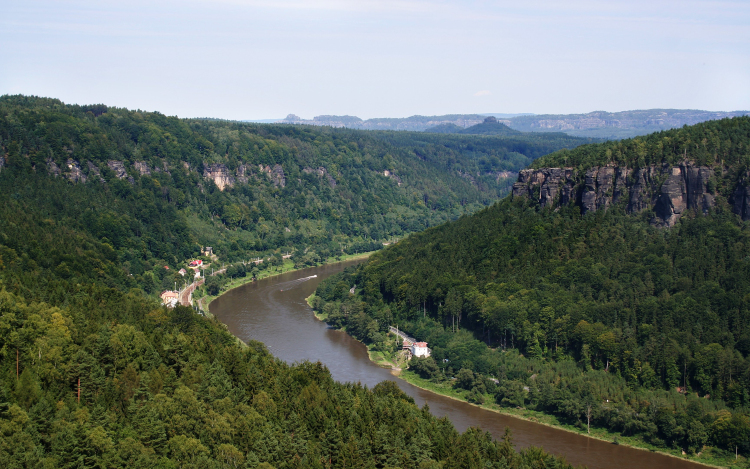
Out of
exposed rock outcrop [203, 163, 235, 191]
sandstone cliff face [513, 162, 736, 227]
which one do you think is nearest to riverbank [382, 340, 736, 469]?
sandstone cliff face [513, 162, 736, 227]

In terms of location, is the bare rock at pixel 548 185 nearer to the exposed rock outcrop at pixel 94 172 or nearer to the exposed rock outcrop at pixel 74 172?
the exposed rock outcrop at pixel 94 172

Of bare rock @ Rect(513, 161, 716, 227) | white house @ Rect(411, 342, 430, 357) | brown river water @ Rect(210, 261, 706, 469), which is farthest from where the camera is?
bare rock @ Rect(513, 161, 716, 227)

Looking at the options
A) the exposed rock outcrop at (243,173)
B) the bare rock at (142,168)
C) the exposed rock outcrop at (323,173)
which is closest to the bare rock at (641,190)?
the bare rock at (142,168)

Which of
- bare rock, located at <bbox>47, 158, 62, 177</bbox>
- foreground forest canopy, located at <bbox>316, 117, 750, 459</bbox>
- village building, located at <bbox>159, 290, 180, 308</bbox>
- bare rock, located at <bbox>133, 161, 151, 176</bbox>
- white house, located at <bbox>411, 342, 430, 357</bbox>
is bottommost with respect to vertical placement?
white house, located at <bbox>411, 342, 430, 357</bbox>

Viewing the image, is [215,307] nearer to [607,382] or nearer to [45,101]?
[607,382]

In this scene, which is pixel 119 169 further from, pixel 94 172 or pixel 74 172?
pixel 74 172

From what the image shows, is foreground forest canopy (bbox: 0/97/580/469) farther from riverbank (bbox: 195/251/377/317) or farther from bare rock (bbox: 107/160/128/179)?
bare rock (bbox: 107/160/128/179)

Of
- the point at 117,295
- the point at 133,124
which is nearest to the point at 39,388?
the point at 117,295
